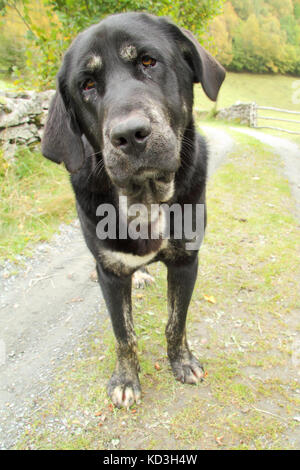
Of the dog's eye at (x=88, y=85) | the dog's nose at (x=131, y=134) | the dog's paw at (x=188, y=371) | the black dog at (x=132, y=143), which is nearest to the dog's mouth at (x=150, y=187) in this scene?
the black dog at (x=132, y=143)

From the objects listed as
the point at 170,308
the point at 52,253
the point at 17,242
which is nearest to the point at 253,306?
the point at 170,308

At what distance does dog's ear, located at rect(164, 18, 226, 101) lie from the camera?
1962 millimetres

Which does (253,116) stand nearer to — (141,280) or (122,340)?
(141,280)

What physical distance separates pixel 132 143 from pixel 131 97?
0.26 metres

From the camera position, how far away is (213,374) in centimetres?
252

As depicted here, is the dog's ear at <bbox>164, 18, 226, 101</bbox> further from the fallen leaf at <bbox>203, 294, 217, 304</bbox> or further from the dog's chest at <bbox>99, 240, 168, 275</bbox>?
the fallen leaf at <bbox>203, 294, 217, 304</bbox>

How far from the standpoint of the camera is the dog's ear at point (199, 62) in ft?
6.44

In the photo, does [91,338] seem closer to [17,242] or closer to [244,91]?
[17,242]

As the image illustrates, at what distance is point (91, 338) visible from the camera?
2943mm

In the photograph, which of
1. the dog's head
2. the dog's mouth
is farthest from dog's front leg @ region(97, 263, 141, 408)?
the dog's head

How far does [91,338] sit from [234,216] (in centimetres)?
297

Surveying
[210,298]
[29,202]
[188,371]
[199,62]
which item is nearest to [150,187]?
[199,62]

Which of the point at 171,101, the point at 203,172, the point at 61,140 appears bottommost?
the point at 203,172

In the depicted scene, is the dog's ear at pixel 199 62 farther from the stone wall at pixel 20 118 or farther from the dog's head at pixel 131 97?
the stone wall at pixel 20 118
